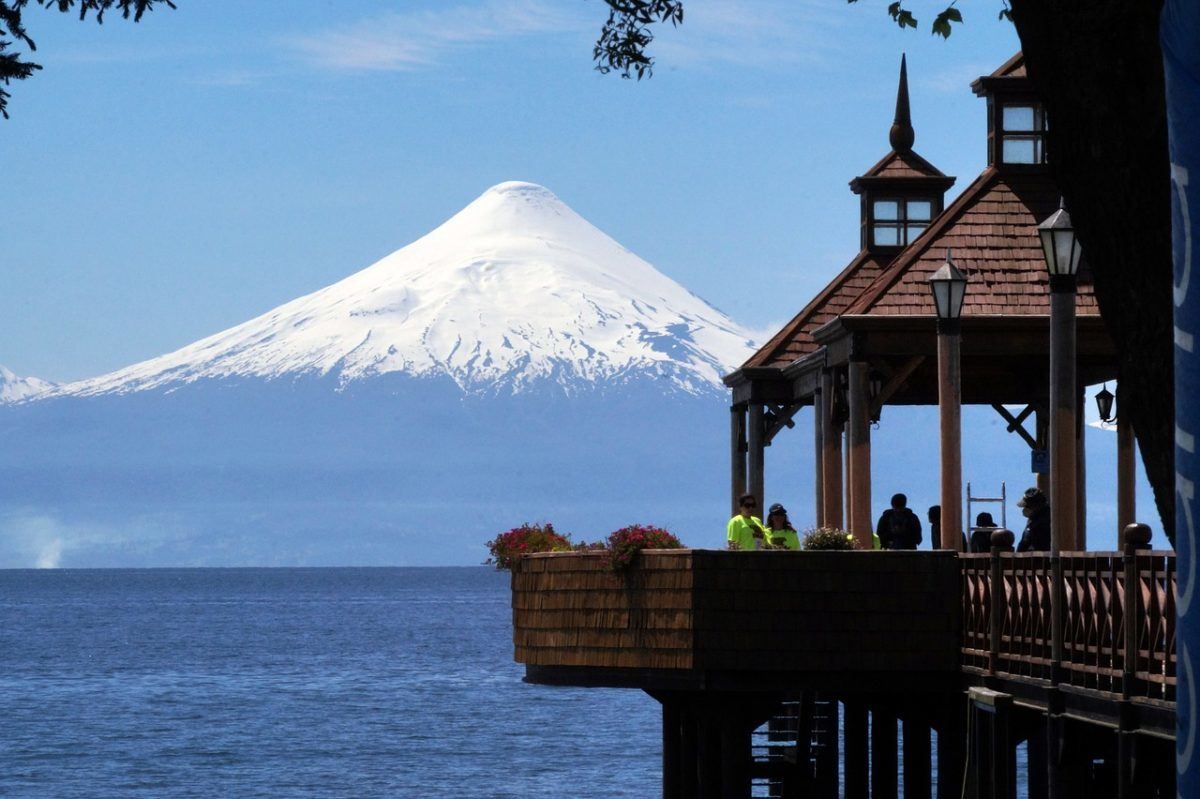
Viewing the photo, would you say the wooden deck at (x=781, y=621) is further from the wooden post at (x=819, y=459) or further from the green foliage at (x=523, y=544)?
the wooden post at (x=819, y=459)

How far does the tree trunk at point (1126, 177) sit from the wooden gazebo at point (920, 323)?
11.0m

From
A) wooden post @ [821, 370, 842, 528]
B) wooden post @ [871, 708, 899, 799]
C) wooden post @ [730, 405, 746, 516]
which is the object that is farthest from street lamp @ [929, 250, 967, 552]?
wooden post @ [730, 405, 746, 516]

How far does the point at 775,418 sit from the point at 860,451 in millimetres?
7118

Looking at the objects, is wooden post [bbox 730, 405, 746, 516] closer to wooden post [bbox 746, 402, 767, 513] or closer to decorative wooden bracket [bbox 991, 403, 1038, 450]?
wooden post [bbox 746, 402, 767, 513]

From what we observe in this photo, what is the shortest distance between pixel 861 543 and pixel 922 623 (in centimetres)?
313

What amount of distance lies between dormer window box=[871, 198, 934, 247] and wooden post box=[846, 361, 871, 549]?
693 cm

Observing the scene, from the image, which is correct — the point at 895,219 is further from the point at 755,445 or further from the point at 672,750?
the point at 672,750

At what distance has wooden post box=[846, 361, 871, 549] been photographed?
811 inches

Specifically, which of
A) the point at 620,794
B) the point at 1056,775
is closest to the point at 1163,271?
the point at 1056,775

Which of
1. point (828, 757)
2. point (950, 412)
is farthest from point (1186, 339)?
point (828, 757)

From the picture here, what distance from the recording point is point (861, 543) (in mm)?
20641

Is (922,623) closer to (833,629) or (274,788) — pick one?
(833,629)

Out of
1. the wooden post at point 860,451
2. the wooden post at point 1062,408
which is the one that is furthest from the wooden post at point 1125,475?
the wooden post at point 1062,408

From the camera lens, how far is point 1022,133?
2327 centimetres
